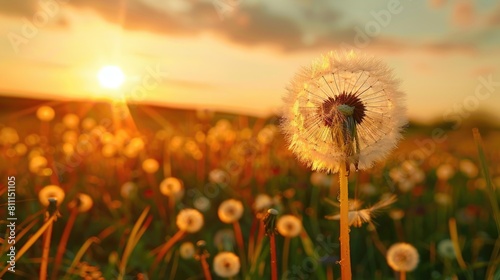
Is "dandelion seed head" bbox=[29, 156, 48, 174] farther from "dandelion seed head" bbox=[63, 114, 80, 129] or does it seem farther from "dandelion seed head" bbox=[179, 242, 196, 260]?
"dandelion seed head" bbox=[179, 242, 196, 260]

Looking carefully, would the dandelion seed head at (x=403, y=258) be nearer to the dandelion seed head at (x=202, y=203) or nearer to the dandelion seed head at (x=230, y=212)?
the dandelion seed head at (x=230, y=212)

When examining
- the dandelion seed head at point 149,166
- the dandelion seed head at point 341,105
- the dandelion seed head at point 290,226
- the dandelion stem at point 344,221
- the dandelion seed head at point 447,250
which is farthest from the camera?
the dandelion seed head at point 149,166

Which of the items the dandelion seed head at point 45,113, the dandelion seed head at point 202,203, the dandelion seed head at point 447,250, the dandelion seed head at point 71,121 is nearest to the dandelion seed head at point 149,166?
the dandelion seed head at point 202,203

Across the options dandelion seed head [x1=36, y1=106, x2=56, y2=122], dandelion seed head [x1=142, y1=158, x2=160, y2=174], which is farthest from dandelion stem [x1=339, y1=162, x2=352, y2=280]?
dandelion seed head [x1=36, y1=106, x2=56, y2=122]

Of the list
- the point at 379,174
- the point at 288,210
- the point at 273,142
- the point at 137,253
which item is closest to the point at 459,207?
the point at 379,174

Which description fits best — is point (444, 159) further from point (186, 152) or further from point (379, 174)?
point (186, 152)

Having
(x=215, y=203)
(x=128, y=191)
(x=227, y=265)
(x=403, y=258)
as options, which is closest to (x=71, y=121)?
(x=128, y=191)
